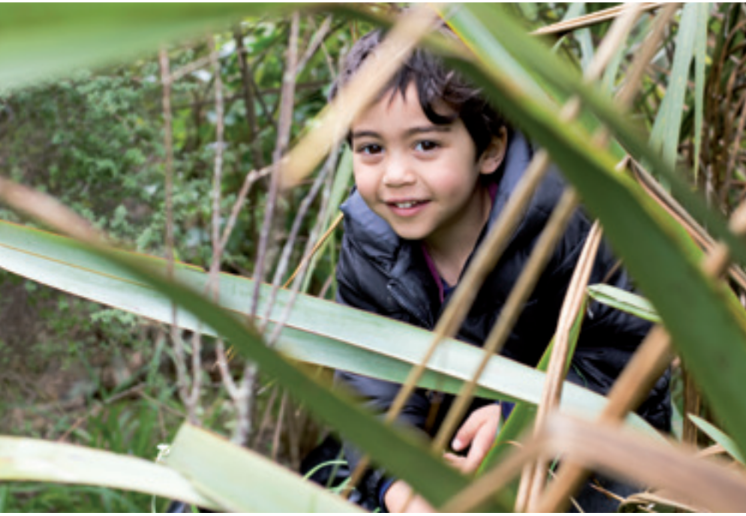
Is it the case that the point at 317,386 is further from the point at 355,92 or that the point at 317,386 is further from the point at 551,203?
the point at 551,203

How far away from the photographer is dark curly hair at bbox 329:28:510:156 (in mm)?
1037

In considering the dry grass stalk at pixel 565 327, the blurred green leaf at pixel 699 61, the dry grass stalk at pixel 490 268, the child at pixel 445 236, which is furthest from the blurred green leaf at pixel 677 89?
the dry grass stalk at pixel 490 268

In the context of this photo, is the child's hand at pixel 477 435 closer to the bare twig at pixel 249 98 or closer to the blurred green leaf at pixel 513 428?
the blurred green leaf at pixel 513 428

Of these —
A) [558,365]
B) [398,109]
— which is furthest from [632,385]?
[398,109]

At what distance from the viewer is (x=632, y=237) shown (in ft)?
0.73

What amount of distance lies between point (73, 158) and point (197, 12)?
1.36m

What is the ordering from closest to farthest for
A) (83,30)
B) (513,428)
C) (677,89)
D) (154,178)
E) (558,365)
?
1. (83,30)
2. (558,365)
3. (513,428)
4. (677,89)
5. (154,178)

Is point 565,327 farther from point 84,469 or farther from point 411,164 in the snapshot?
point 411,164

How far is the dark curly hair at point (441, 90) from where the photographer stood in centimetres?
104

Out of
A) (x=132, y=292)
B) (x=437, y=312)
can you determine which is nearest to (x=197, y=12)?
(x=132, y=292)

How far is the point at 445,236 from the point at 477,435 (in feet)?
0.95

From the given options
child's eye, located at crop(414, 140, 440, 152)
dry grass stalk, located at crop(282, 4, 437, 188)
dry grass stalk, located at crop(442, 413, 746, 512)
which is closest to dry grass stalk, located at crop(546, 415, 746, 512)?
dry grass stalk, located at crop(442, 413, 746, 512)

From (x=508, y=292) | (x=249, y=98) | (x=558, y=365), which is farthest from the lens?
(x=249, y=98)

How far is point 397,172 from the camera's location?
1059 millimetres
